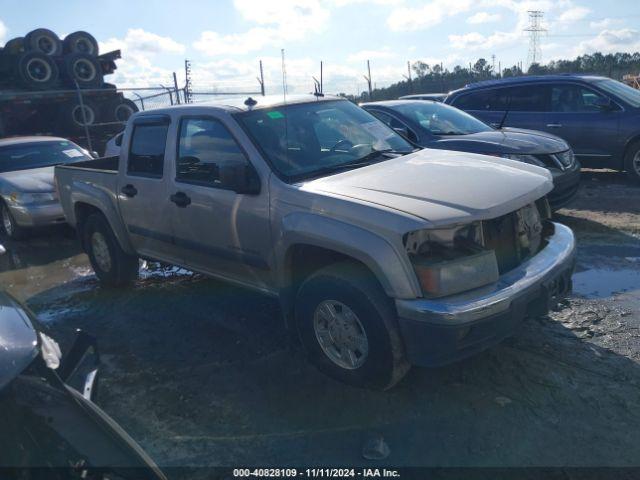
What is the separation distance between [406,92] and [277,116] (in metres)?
23.7

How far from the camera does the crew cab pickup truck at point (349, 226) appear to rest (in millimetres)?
3199

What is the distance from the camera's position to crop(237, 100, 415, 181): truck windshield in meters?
4.12

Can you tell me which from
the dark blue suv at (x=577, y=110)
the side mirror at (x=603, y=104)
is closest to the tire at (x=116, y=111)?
the dark blue suv at (x=577, y=110)

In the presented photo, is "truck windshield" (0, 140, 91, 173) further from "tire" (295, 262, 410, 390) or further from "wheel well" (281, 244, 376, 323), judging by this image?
"tire" (295, 262, 410, 390)

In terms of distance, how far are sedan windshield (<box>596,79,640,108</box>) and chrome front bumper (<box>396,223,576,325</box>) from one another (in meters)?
6.51

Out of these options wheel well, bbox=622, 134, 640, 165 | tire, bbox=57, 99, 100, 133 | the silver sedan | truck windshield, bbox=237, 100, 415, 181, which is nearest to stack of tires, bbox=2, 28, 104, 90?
tire, bbox=57, 99, 100, 133

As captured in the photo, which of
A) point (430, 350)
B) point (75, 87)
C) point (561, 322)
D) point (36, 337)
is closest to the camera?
point (36, 337)

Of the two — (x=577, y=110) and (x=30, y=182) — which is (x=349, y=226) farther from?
(x=577, y=110)

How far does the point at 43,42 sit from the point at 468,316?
15199mm

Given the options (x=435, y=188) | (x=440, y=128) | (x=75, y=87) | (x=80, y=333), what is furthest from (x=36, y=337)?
(x=75, y=87)

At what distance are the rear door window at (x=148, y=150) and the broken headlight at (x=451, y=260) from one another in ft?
8.55

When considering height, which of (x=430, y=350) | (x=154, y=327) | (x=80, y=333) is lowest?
(x=154, y=327)

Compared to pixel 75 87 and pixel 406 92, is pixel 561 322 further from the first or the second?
pixel 406 92

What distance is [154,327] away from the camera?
511cm
